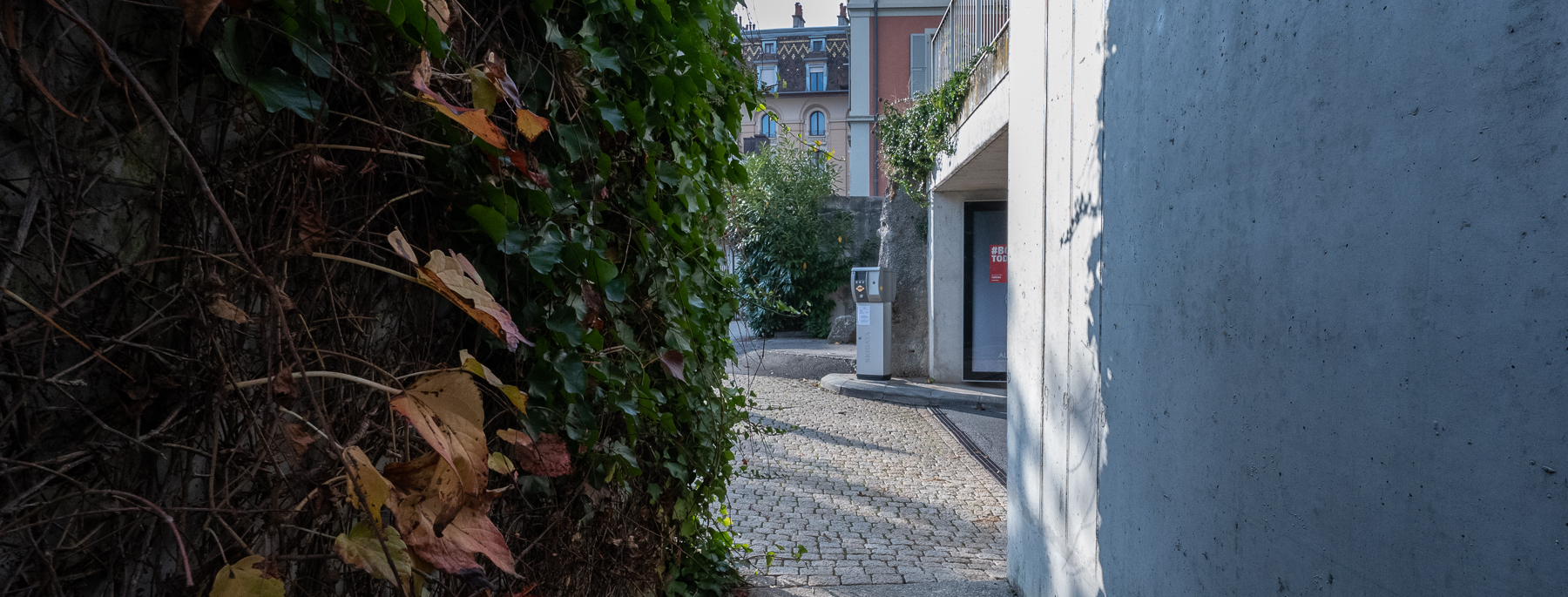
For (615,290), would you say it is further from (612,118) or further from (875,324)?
(875,324)

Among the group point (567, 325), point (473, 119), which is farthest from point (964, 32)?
point (473, 119)

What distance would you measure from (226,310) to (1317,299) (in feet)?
6.10

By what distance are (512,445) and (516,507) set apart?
Result: 168 millimetres

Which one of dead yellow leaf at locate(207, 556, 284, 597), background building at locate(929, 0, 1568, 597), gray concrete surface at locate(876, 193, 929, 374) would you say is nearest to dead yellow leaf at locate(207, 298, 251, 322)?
dead yellow leaf at locate(207, 556, 284, 597)

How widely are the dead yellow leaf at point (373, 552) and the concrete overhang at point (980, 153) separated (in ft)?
19.7

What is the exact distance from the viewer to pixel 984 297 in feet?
35.7

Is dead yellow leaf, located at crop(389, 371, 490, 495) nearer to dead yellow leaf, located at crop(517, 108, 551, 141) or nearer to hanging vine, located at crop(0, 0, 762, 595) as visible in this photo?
hanging vine, located at crop(0, 0, 762, 595)

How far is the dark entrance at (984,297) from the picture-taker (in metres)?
10.8

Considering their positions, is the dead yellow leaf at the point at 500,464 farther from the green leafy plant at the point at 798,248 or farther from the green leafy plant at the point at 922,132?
the green leafy plant at the point at 798,248

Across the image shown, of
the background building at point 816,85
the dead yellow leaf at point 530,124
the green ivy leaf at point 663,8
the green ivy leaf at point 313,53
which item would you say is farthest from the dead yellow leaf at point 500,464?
the background building at point 816,85

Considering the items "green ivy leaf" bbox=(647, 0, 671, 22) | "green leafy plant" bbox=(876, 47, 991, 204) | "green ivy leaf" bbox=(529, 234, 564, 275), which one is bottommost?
"green ivy leaf" bbox=(529, 234, 564, 275)

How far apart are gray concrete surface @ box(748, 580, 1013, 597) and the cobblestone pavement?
7cm

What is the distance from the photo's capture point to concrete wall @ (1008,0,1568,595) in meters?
1.24

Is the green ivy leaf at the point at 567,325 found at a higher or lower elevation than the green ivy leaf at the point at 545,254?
lower
